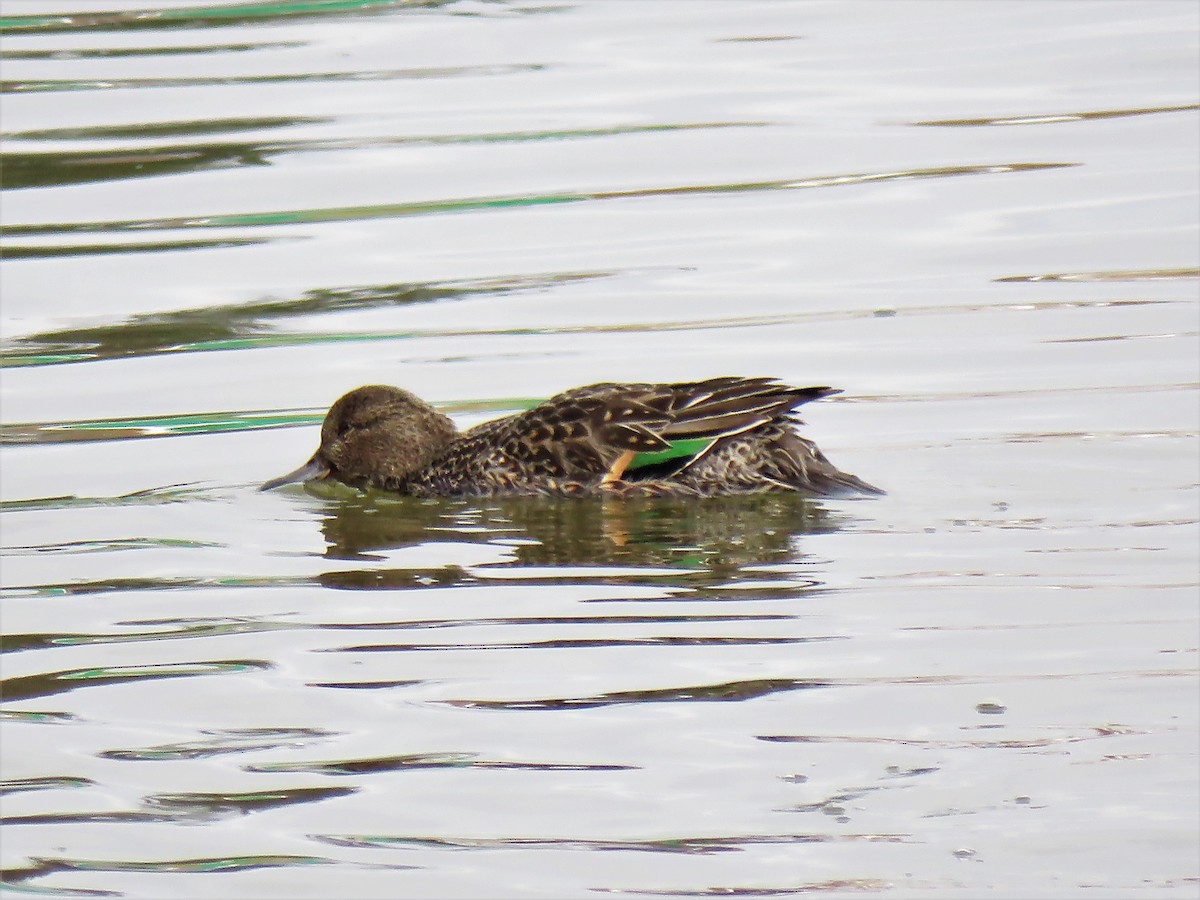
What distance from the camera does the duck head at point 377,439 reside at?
360 inches

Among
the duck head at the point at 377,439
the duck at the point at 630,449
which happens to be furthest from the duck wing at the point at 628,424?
the duck head at the point at 377,439

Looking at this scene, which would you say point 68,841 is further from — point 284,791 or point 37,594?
point 37,594

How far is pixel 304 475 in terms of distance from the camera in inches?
356

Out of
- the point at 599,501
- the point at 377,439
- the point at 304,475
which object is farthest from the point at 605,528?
the point at 304,475

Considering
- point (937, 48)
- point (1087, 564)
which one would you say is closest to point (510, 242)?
point (937, 48)

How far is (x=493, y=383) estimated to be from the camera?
10492 millimetres

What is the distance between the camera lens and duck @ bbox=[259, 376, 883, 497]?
27.7 ft

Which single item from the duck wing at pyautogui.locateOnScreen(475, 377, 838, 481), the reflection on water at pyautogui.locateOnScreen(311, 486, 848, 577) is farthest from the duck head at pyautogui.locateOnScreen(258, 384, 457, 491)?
the duck wing at pyautogui.locateOnScreen(475, 377, 838, 481)

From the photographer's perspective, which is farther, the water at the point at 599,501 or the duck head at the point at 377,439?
the duck head at the point at 377,439

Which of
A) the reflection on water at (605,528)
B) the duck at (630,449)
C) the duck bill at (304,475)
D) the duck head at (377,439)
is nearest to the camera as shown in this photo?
the reflection on water at (605,528)

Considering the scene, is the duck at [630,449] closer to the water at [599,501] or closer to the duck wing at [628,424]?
the duck wing at [628,424]

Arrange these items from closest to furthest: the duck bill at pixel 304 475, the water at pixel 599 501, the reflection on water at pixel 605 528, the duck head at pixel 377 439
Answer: the water at pixel 599 501 → the reflection on water at pixel 605 528 → the duck bill at pixel 304 475 → the duck head at pixel 377 439

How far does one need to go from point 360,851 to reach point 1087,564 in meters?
2.93

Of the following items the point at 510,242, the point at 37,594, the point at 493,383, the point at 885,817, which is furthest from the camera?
the point at 510,242
